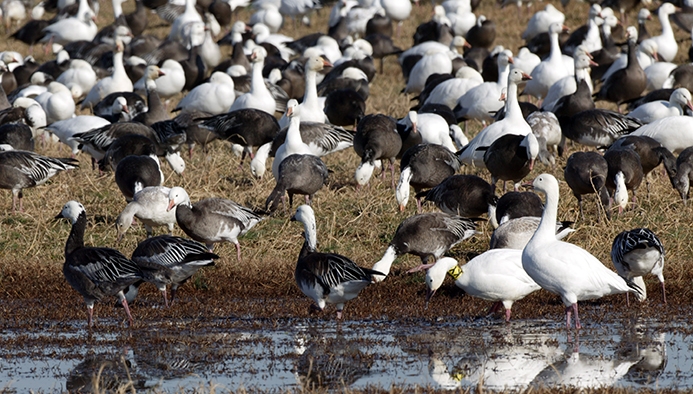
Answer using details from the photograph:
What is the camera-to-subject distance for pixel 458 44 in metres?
21.5

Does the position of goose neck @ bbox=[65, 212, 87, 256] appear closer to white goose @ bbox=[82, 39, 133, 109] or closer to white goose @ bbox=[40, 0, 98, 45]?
white goose @ bbox=[82, 39, 133, 109]

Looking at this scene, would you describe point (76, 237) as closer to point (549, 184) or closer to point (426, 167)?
point (549, 184)

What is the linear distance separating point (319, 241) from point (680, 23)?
1556 cm

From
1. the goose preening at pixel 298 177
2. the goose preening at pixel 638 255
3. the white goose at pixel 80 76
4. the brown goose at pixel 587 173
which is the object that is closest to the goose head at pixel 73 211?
the goose preening at pixel 298 177

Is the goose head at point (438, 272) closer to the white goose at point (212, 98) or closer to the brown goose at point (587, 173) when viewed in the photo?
the brown goose at point (587, 173)

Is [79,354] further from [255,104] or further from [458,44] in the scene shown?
[458,44]

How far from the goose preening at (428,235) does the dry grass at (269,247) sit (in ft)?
0.91

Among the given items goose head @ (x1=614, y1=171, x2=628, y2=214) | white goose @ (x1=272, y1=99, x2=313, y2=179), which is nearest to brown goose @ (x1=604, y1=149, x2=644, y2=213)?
goose head @ (x1=614, y1=171, x2=628, y2=214)

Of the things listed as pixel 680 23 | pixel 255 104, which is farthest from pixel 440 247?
pixel 680 23

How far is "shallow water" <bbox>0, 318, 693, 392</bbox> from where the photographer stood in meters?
5.93

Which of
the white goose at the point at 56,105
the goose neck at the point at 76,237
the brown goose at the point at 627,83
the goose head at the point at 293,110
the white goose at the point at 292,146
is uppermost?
the goose neck at the point at 76,237

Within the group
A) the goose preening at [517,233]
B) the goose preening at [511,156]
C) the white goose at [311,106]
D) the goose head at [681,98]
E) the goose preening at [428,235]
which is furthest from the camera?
the white goose at [311,106]

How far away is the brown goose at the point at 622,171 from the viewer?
9.92 m

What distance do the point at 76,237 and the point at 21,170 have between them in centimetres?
292
